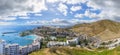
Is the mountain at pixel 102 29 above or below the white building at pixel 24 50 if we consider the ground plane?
below

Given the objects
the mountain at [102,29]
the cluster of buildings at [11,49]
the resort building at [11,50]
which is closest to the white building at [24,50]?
the cluster of buildings at [11,49]

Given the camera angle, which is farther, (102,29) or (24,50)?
(102,29)

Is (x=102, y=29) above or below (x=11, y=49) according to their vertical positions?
below

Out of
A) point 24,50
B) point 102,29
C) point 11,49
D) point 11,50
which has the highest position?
point 11,49

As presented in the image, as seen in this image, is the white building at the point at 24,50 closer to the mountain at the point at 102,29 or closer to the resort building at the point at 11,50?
the resort building at the point at 11,50

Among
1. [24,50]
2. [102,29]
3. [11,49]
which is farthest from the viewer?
[102,29]

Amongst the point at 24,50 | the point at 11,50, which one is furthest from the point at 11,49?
the point at 24,50

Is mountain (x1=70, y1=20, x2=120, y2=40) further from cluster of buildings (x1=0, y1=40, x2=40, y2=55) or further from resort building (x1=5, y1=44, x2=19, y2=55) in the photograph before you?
resort building (x1=5, y1=44, x2=19, y2=55)

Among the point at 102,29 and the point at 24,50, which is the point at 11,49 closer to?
the point at 24,50

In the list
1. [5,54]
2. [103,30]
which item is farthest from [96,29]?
[5,54]

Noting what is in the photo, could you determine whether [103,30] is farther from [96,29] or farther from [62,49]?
[62,49]

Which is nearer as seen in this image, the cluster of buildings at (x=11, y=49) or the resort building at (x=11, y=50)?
the cluster of buildings at (x=11, y=49)
